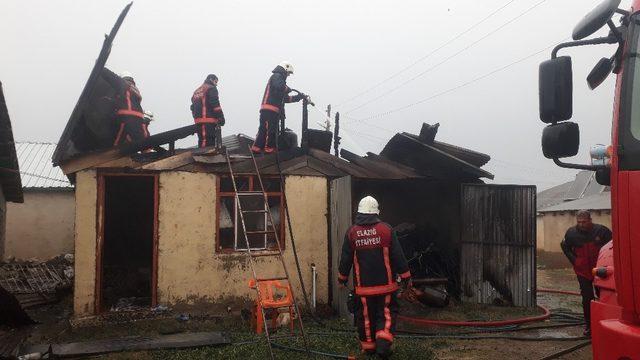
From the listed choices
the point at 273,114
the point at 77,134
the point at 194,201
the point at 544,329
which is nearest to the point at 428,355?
the point at 544,329

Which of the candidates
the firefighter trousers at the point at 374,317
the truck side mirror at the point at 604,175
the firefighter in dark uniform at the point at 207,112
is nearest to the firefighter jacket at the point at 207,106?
the firefighter in dark uniform at the point at 207,112

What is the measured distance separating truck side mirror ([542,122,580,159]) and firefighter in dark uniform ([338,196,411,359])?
284 cm

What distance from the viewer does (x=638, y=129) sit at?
2539mm

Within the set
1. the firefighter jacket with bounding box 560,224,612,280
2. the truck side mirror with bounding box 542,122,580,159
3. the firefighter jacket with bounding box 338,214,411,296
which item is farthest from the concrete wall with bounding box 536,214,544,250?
the truck side mirror with bounding box 542,122,580,159

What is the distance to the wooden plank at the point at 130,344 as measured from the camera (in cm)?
637

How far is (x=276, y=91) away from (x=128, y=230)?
Answer: 582 cm

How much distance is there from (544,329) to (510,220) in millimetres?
2685

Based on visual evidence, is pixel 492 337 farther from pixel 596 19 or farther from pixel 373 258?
pixel 596 19

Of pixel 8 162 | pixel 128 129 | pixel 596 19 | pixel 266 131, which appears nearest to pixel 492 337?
pixel 596 19

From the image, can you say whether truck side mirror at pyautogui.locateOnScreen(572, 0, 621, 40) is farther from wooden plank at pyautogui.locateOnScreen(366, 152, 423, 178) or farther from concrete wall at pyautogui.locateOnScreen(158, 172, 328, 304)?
wooden plank at pyautogui.locateOnScreen(366, 152, 423, 178)

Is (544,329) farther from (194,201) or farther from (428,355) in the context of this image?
(194,201)

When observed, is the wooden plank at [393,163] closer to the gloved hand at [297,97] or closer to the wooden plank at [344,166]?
the wooden plank at [344,166]

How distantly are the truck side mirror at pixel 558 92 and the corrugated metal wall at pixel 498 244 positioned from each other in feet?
24.1

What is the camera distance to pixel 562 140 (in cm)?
289
